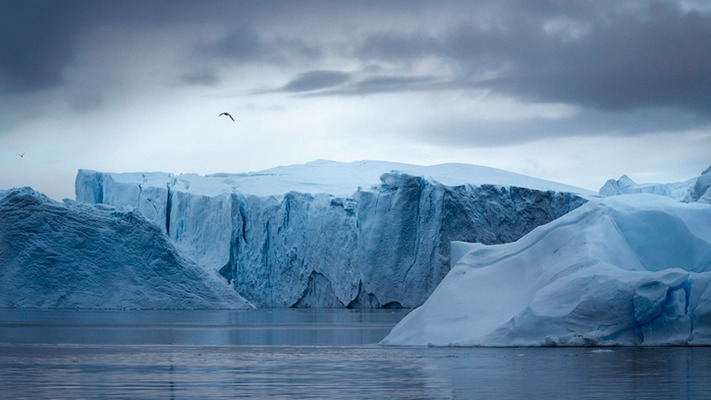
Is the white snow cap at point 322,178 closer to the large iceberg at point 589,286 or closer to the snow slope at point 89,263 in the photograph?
the snow slope at point 89,263

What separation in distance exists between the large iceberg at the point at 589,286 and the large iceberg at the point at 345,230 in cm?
2388

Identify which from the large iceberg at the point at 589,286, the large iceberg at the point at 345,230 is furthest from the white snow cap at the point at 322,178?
the large iceberg at the point at 589,286

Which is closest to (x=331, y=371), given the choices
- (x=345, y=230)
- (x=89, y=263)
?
(x=89, y=263)

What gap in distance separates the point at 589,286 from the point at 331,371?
16.2 feet

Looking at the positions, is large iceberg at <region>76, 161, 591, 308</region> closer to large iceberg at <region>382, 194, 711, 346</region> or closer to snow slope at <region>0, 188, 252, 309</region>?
snow slope at <region>0, 188, 252, 309</region>

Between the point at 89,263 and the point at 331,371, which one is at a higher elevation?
the point at 89,263

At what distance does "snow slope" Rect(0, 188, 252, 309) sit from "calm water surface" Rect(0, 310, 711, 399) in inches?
708

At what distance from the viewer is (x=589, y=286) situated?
47.9 feet

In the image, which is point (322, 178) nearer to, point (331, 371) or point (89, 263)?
point (89, 263)

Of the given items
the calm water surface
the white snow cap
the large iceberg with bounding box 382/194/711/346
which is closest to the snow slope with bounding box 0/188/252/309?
the white snow cap

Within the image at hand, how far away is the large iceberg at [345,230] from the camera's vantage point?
42375 mm

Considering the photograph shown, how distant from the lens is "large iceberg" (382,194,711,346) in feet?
47.5

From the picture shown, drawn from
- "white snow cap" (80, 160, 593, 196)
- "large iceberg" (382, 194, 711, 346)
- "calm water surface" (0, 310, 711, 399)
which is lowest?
"calm water surface" (0, 310, 711, 399)

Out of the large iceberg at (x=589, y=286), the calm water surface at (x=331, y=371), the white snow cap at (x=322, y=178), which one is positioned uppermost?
the white snow cap at (x=322, y=178)
